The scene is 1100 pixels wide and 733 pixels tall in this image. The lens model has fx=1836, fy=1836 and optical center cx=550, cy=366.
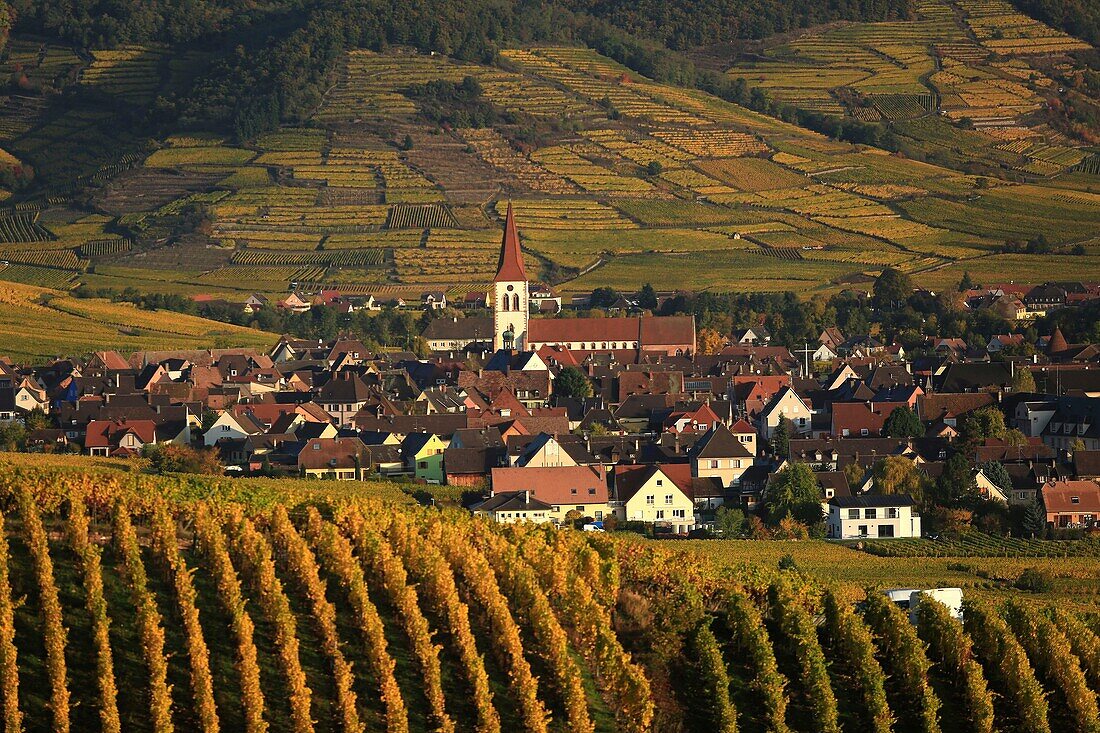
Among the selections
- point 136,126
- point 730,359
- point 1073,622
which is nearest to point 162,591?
point 1073,622

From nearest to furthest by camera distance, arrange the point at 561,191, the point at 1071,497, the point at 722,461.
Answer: the point at 1071,497
the point at 722,461
the point at 561,191

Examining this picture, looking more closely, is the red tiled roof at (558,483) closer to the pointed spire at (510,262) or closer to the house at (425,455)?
the house at (425,455)

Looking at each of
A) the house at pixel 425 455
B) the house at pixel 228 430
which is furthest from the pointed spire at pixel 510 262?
the house at pixel 425 455

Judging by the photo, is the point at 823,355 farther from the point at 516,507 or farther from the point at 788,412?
the point at 516,507

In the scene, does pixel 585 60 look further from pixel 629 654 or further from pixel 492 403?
pixel 629 654

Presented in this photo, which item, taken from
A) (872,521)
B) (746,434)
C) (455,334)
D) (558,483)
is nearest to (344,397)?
(746,434)

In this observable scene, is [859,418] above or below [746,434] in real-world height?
below

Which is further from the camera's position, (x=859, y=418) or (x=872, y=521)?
(x=859, y=418)

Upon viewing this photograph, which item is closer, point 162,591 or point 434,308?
point 162,591
